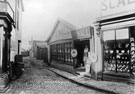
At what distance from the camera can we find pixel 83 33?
10141mm

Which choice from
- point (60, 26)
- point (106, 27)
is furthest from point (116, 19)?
point (60, 26)

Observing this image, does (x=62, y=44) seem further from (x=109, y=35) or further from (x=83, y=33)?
(x=109, y=35)

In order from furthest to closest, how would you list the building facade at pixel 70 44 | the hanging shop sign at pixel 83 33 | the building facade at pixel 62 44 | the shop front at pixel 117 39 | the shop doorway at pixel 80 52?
the building facade at pixel 62 44
the shop doorway at pixel 80 52
the building facade at pixel 70 44
the hanging shop sign at pixel 83 33
the shop front at pixel 117 39

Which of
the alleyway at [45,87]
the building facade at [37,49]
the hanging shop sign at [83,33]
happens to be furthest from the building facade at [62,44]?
the building facade at [37,49]

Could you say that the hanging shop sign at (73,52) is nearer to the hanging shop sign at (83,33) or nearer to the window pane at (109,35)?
the hanging shop sign at (83,33)

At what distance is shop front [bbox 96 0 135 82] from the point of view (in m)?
7.39

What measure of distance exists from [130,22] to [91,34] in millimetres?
2569

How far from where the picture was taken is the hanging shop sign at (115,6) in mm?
7438

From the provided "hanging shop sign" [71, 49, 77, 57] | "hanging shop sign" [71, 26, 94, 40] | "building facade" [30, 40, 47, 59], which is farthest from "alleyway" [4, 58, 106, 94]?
"building facade" [30, 40, 47, 59]

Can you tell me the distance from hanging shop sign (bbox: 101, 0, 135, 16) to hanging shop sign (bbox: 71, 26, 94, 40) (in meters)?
1.22

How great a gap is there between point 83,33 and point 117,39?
2687 mm

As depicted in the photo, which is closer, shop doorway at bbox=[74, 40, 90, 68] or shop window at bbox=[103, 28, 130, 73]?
shop window at bbox=[103, 28, 130, 73]

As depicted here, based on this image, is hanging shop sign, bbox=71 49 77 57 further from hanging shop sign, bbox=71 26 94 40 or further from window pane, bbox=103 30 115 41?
window pane, bbox=103 30 115 41

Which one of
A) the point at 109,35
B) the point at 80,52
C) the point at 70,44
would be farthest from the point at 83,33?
the point at 70,44
